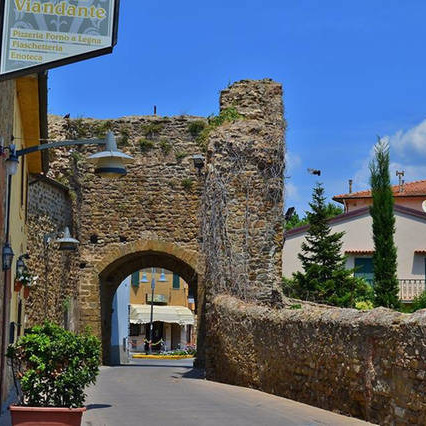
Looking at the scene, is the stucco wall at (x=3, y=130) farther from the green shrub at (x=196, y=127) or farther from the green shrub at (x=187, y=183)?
the green shrub at (x=196, y=127)

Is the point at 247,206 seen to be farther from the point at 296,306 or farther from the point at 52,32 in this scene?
the point at 52,32

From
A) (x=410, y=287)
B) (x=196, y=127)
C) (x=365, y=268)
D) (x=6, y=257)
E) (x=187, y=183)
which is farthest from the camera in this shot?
(x=365, y=268)

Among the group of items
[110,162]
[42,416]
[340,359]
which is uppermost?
[110,162]

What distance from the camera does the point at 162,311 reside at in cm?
5103

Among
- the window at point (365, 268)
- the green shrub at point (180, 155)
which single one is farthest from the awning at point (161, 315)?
the green shrub at point (180, 155)

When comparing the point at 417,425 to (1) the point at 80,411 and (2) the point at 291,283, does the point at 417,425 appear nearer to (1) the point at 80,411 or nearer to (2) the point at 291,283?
(1) the point at 80,411

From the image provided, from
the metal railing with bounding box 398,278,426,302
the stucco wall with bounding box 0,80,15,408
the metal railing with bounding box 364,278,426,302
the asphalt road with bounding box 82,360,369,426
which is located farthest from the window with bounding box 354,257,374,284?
the stucco wall with bounding box 0,80,15,408

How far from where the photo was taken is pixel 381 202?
27453 mm

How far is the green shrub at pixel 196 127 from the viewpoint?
80.9 ft

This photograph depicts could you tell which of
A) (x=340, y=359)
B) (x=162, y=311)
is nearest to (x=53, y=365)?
(x=340, y=359)

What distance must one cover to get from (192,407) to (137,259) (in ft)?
47.6

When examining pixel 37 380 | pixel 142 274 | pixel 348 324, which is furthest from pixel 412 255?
pixel 37 380

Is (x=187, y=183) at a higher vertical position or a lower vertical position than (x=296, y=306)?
higher

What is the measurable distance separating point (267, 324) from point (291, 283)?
17379mm
